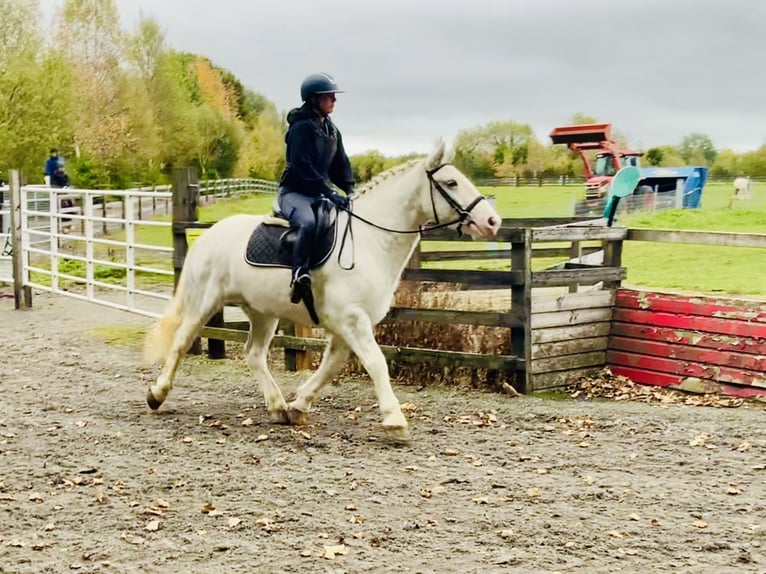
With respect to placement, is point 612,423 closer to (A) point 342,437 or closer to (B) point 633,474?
(B) point 633,474

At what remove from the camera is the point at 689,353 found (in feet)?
25.0

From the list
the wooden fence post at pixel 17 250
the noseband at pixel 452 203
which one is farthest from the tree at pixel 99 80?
the noseband at pixel 452 203

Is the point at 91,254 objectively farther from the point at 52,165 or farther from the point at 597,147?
the point at 597,147

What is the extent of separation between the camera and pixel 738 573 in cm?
394

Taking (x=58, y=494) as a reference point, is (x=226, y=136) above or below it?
above

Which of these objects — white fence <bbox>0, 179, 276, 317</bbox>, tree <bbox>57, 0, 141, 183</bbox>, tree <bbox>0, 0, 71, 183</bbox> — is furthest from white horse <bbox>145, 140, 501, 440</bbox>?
tree <bbox>57, 0, 141, 183</bbox>

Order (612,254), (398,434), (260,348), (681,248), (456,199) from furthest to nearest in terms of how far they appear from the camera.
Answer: (681,248) → (612,254) → (260,348) → (456,199) → (398,434)

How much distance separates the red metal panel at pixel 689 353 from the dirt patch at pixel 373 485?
45cm

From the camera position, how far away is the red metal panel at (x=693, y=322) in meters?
7.35

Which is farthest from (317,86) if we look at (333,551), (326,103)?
(333,551)

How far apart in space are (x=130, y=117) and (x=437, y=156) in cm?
4592

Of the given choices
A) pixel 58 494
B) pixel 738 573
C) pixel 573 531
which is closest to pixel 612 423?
pixel 573 531

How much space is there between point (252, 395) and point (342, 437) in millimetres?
1804

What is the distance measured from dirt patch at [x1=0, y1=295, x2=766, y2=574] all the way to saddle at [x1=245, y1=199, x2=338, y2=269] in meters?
1.23
